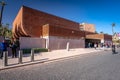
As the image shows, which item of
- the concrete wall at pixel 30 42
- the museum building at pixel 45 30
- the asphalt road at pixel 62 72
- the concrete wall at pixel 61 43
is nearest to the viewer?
the asphalt road at pixel 62 72

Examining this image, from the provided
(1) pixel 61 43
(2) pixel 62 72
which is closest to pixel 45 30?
(1) pixel 61 43

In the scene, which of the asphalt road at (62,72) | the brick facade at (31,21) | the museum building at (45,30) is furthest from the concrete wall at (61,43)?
the asphalt road at (62,72)

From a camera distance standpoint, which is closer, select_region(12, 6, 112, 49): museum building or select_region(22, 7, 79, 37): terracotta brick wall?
select_region(12, 6, 112, 49): museum building

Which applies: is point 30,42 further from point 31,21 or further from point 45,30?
point 31,21

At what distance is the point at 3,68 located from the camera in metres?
9.71

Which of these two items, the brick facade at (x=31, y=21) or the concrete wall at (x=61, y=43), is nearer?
the brick facade at (x=31, y=21)

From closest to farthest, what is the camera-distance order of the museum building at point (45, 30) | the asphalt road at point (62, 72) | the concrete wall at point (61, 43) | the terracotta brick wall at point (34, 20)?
the asphalt road at point (62, 72) → the museum building at point (45, 30) → the concrete wall at point (61, 43) → the terracotta brick wall at point (34, 20)

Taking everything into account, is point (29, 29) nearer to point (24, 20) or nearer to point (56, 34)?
point (24, 20)

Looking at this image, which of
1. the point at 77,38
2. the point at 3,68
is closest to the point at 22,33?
the point at 77,38

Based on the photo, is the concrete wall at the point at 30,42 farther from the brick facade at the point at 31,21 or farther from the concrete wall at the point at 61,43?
the brick facade at the point at 31,21

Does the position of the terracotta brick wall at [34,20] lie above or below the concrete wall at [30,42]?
above

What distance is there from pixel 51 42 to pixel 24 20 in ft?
24.8

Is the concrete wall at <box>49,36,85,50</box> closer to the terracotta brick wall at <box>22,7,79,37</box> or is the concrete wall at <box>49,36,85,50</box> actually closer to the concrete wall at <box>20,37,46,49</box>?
the concrete wall at <box>20,37,46,49</box>

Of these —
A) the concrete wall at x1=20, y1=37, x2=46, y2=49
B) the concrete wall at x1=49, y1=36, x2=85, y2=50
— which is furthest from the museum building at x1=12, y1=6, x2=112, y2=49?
the concrete wall at x1=20, y1=37, x2=46, y2=49
